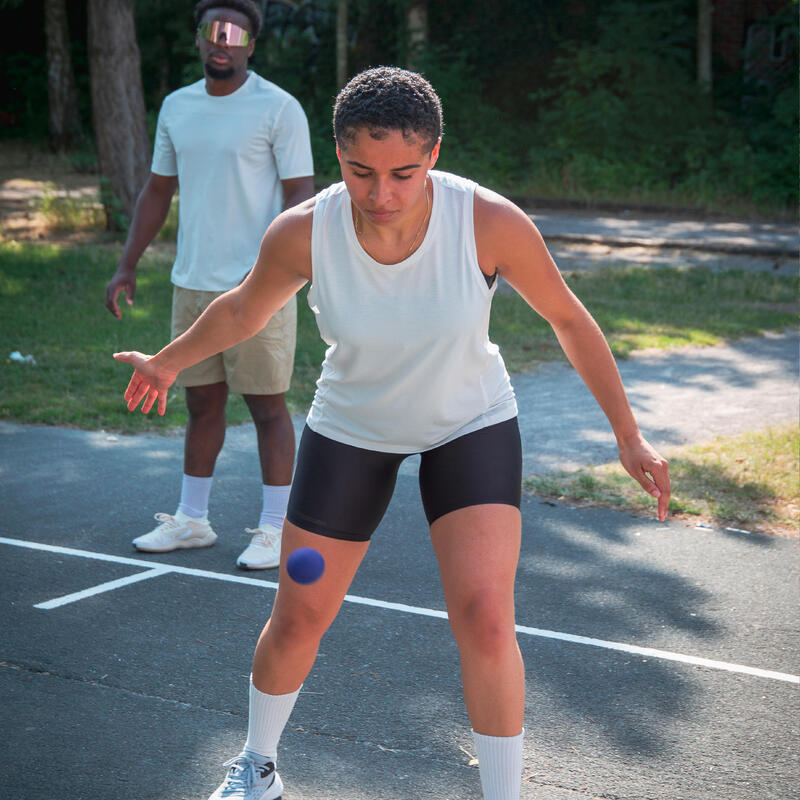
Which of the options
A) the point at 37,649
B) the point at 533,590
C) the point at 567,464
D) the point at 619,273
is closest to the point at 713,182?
the point at 619,273

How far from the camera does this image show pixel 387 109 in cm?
267

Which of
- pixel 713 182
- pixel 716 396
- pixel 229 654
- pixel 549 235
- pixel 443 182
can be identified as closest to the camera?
pixel 443 182

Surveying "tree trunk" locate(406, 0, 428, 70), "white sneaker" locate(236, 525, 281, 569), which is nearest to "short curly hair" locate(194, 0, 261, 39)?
"white sneaker" locate(236, 525, 281, 569)

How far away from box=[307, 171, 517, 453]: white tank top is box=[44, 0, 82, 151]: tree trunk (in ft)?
99.3

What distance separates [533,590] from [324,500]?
89.9 inches

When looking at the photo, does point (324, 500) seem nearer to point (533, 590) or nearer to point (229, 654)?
point (229, 654)

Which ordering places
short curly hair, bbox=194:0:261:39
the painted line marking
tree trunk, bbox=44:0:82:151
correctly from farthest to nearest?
tree trunk, bbox=44:0:82:151, short curly hair, bbox=194:0:261:39, the painted line marking

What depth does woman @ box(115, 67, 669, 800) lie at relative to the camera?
2.76 meters

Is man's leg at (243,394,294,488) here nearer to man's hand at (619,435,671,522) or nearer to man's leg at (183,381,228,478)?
man's leg at (183,381,228,478)

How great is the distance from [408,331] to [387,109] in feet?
1.82

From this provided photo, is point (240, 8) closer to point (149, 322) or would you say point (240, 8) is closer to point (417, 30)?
point (149, 322)

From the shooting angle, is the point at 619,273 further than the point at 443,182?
Yes

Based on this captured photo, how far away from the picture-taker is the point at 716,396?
864cm

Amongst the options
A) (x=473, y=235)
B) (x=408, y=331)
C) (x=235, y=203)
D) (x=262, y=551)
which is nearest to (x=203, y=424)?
(x=262, y=551)
